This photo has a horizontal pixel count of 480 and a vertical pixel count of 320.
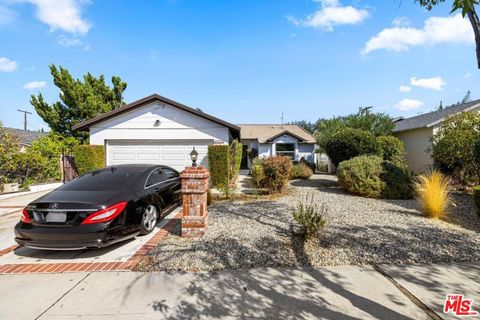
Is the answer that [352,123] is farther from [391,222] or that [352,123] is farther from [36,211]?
[36,211]

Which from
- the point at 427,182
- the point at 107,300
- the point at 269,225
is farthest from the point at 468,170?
the point at 107,300

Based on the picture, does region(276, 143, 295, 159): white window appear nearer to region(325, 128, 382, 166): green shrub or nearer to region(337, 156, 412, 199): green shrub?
region(325, 128, 382, 166): green shrub

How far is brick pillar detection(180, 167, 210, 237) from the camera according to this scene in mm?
4676

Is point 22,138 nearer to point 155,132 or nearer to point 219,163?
point 155,132

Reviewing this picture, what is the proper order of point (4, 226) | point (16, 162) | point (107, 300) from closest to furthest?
1. point (107, 300)
2. point (4, 226)
3. point (16, 162)

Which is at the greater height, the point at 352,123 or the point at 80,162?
the point at 352,123

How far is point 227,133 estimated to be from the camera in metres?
11.6

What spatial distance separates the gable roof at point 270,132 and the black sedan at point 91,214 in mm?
18173

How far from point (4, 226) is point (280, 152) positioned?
19.6 metres

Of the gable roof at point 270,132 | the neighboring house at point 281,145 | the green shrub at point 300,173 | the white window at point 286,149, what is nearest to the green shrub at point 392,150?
the green shrub at point 300,173

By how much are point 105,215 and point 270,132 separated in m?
23.0

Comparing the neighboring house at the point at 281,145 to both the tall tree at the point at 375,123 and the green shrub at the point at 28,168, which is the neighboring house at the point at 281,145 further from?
the green shrub at the point at 28,168

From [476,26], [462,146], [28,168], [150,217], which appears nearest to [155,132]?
[28,168]

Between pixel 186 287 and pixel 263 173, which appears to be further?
pixel 263 173
